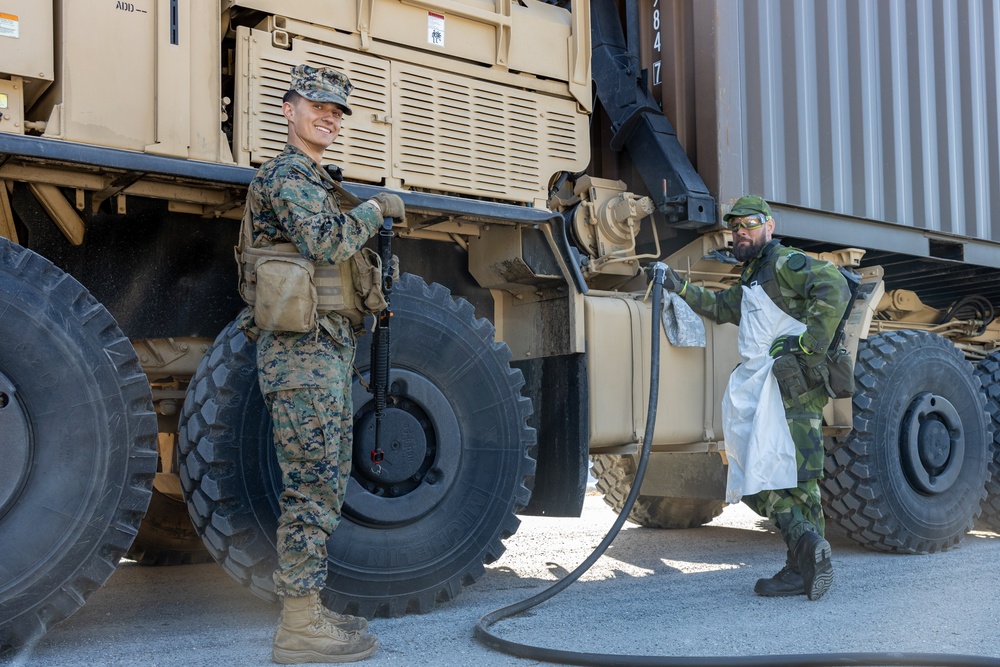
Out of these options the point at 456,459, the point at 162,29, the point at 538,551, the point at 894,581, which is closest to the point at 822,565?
the point at 894,581

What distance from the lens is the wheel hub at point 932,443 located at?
5.46 m

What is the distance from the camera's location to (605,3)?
529 centimetres

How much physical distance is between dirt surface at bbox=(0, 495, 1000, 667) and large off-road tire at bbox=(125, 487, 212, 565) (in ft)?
0.26

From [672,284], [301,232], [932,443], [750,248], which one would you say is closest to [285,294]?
[301,232]

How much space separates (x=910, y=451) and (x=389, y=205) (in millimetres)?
3423

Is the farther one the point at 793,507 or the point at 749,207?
the point at 749,207

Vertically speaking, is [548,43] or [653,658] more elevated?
[548,43]

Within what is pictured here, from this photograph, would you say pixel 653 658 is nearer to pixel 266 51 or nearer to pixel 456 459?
pixel 456 459

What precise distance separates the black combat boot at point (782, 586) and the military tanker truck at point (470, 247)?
2.58ft

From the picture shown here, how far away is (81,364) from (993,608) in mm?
3277

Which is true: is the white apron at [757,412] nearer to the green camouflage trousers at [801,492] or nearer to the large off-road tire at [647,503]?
the green camouflage trousers at [801,492]

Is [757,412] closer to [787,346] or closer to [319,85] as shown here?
[787,346]

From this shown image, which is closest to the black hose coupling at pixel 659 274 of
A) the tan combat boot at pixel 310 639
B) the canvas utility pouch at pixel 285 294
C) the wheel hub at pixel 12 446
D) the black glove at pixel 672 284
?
the black glove at pixel 672 284

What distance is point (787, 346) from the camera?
4.45 metres
